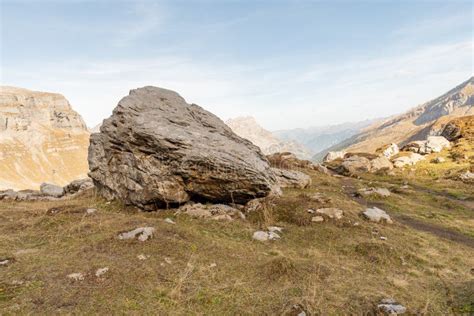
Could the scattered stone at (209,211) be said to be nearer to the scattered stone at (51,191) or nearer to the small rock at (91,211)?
the small rock at (91,211)

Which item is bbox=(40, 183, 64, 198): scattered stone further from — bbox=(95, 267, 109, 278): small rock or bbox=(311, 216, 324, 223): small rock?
bbox=(311, 216, 324, 223): small rock

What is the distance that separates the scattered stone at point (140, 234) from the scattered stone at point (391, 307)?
28.9ft

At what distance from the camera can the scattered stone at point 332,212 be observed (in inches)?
669

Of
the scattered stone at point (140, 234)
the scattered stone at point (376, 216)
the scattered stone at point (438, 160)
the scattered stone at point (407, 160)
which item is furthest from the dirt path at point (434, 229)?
the scattered stone at point (438, 160)

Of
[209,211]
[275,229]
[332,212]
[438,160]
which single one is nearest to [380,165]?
[438,160]

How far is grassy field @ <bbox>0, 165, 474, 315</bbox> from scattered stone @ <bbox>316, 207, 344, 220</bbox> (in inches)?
17.5

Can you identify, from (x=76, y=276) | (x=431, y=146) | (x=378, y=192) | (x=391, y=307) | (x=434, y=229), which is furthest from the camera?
(x=431, y=146)

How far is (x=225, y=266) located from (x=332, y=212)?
8986 millimetres

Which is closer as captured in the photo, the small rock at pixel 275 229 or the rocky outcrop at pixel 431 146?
the small rock at pixel 275 229

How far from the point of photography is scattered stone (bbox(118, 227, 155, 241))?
1223cm

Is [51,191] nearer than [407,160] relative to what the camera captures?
Yes

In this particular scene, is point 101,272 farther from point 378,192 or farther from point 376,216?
point 378,192

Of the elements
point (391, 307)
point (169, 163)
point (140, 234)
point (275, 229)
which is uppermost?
point (169, 163)

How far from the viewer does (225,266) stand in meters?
10.8
